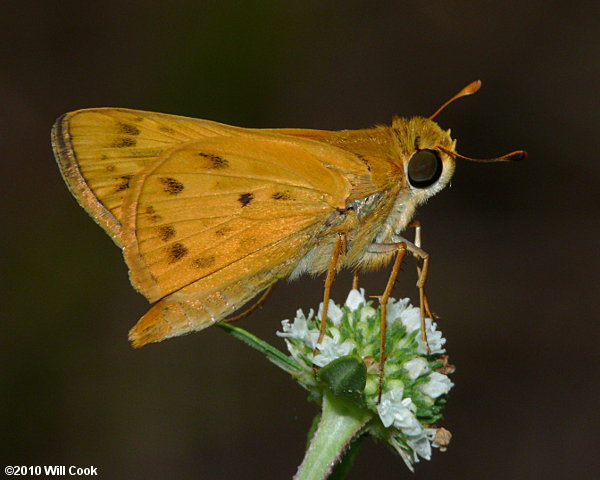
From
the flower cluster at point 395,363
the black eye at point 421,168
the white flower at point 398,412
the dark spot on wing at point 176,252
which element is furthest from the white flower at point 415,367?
the dark spot on wing at point 176,252

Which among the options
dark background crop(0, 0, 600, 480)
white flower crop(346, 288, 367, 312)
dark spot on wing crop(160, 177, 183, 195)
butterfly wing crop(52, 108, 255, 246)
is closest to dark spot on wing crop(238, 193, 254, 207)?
dark spot on wing crop(160, 177, 183, 195)

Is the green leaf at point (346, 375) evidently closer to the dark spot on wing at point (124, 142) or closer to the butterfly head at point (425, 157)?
the butterfly head at point (425, 157)

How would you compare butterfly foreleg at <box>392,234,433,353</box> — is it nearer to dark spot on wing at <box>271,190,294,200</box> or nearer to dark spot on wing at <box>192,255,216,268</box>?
dark spot on wing at <box>271,190,294,200</box>

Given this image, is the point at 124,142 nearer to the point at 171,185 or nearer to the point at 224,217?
the point at 171,185

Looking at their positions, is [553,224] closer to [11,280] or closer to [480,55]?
[480,55]

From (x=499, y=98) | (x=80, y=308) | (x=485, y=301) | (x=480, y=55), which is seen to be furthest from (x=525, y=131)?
(x=80, y=308)

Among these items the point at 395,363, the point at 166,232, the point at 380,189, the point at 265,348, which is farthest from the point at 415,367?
the point at 166,232
